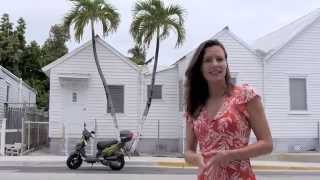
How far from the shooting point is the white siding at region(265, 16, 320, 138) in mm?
25922

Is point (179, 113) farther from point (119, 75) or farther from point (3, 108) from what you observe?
point (3, 108)

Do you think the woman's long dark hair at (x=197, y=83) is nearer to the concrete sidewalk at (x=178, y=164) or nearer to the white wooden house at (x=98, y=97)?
the concrete sidewalk at (x=178, y=164)

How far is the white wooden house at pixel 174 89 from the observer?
997 inches

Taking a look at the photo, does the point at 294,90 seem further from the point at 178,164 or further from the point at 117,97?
the point at 178,164

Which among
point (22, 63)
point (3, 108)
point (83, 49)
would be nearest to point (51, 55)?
point (22, 63)

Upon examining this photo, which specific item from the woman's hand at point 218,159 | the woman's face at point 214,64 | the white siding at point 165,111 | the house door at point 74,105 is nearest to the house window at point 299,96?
the white siding at point 165,111

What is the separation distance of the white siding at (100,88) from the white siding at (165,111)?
61 cm

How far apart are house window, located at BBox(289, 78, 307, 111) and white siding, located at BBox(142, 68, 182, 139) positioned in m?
5.09

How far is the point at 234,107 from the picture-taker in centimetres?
320

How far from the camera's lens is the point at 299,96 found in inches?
1035

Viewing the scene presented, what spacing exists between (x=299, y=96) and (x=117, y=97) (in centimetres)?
809

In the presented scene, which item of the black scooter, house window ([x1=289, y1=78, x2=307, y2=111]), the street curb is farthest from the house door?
house window ([x1=289, y1=78, x2=307, y2=111])

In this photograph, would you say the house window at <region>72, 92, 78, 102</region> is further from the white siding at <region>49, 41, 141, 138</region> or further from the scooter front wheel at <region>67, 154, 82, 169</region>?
the scooter front wheel at <region>67, 154, 82, 169</region>

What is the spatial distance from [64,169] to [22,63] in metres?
33.4
